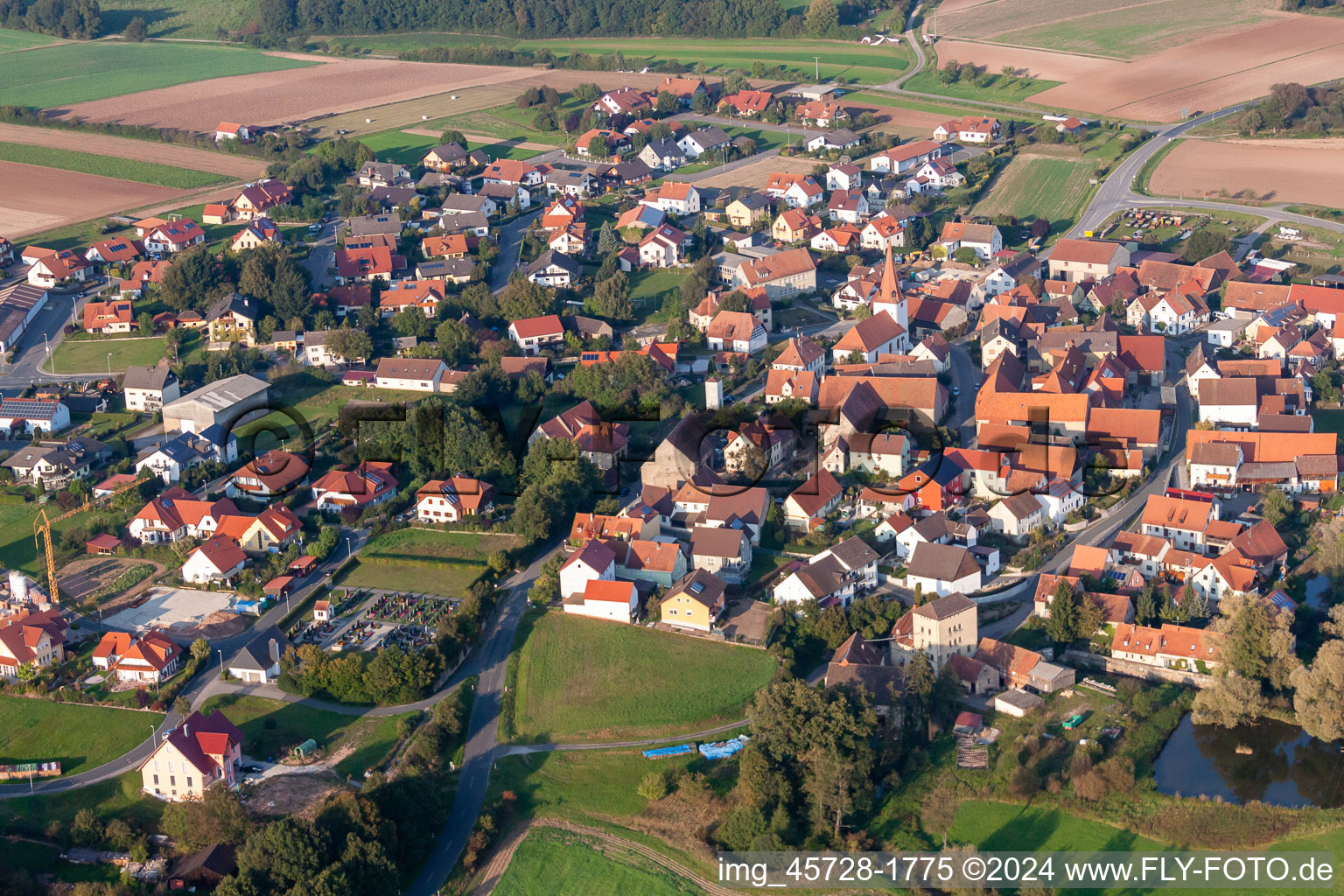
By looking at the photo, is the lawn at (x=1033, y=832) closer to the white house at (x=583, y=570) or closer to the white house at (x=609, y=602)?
the white house at (x=609, y=602)

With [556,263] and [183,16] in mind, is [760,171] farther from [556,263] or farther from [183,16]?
[183,16]

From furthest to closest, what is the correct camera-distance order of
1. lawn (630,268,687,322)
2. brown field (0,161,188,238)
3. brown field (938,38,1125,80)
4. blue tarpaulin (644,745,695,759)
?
brown field (938,38,1125,80) < brown field (0,161,188,238) < lawn (630,268,687,322) < blue tarpaulin (644,745,695,759)

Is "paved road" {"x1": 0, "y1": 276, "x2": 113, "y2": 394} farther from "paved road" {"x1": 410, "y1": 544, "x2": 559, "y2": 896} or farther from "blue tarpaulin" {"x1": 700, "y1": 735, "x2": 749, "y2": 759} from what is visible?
"blue tarpaulin" {"x1": 700, "y1": 735, "x2": 749, "y2": 759}

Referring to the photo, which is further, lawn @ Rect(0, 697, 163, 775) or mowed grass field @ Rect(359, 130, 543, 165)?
mowed grass field @ Rect(359, 130, 543, 165)

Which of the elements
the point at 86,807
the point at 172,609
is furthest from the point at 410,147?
the point at 86,807

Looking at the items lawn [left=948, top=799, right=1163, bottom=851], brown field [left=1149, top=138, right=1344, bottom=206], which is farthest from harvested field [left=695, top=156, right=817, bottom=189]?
lawn [left=948, top=799, right=1163, bottom=851]

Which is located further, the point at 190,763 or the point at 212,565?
the point at 212,565
